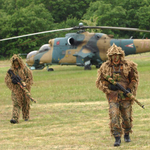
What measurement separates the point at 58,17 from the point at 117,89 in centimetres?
7146

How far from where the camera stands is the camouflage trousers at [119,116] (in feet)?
25.8

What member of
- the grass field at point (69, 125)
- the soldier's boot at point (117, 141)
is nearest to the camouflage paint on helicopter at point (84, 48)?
the grass field at point (69, 125)

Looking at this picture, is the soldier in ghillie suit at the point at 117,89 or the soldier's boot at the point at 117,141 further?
the soldier in ghillie suit at the point at 117,89

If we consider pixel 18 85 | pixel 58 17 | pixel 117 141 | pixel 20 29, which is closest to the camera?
pixel 117 141

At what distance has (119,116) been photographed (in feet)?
26.1

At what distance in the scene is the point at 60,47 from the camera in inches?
1165

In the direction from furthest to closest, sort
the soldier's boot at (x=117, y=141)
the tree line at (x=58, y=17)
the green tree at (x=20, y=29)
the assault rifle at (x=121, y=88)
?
the tree line at (x=58, y=17) < the green tree at (x=20, y=29) < the assault rifle at (x=121, y=88) < the soldier's boot at (x=117, y=141)

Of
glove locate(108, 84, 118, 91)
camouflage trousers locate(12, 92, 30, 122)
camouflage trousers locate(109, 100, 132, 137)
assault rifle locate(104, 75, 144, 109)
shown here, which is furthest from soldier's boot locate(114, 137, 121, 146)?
camouflage trousers locate(12, 92, 30, 122)

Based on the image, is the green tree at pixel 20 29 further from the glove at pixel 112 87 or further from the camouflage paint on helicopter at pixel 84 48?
the glove at pixel 112 87

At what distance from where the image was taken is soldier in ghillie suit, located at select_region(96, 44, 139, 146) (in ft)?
25.9

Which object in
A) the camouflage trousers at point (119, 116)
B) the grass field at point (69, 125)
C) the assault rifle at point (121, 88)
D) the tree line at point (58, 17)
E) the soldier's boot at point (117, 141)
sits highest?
the tree line at point (58, 17)

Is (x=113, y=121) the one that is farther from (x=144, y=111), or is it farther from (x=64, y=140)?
(x=144, y=111)

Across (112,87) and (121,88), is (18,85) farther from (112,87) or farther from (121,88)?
(121,88)

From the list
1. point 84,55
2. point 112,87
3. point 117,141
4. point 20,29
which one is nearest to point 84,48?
point 84,55
